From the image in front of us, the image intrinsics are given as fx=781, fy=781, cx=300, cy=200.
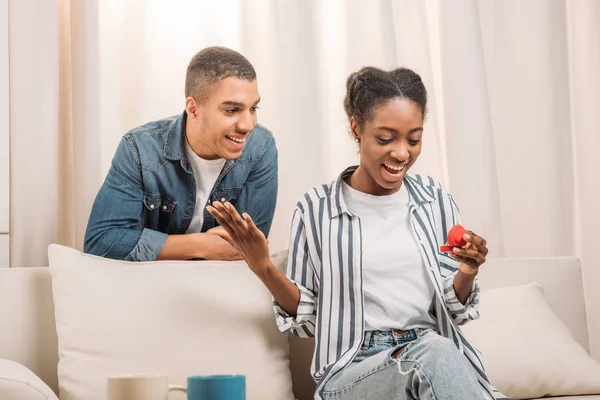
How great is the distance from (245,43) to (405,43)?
0.55 metres

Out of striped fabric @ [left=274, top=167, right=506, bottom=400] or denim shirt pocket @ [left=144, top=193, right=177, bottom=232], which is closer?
striped fabric @ [left=274, top=167, right=506, bottom=400]

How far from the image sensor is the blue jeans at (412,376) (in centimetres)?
131

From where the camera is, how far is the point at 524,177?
2.75m

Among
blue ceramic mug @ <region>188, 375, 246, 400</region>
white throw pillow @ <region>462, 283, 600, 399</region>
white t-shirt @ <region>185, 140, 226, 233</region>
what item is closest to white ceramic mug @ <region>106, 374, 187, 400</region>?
blue ceramic mug @ <region>188, 375, 246, 400</region>

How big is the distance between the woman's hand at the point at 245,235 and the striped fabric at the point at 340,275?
0.16 m

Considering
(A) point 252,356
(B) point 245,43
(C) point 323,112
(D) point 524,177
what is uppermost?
(B) point 245,43

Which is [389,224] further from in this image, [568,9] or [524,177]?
[568,9]

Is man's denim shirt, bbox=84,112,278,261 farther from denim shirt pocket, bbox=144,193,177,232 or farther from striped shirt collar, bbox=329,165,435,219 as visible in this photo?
striped shirt collar, bbox=329,165,435,219

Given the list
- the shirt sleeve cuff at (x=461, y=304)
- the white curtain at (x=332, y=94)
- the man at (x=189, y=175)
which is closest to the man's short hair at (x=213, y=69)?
the man at (x=189, y=175)

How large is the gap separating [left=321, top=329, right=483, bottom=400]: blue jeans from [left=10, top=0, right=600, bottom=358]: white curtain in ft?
3.07

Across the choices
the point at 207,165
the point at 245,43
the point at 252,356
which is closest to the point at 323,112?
the point at 245,43

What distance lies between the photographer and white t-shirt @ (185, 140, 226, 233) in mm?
2176

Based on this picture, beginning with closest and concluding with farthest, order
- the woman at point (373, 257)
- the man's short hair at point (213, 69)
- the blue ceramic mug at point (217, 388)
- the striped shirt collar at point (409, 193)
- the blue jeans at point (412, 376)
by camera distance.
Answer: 1. the blue ceramic mug at point (217, 388)
2. the blue jeans at point (412, 376)
3. the woman at point (373, 257)
4. the striped shirt collar at point (409, 193)
5. the man's short hair at point (213, 69)

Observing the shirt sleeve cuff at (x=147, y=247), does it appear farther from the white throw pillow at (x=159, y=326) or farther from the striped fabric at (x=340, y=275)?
the striped fabric at (x=340, y=275)
